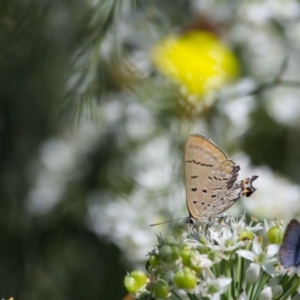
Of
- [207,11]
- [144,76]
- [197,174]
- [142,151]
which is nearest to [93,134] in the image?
[142,151]

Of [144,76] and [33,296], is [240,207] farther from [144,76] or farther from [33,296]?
[33,296]

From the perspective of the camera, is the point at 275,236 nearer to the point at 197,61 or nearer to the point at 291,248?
the point at 291,248

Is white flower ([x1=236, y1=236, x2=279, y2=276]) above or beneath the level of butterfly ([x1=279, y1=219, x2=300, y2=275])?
beneath

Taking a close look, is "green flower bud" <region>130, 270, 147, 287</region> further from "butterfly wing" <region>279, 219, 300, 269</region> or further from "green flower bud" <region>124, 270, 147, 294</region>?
"butterfly wing" <region>279, 219, 300, 269</region>

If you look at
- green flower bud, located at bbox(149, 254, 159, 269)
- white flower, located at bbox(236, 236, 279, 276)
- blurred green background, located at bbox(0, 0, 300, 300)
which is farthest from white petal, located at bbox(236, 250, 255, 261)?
blurred green background, located at bbox(0, 0, 300, 300)

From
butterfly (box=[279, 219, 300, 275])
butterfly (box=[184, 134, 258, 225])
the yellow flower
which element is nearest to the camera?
butterfly (box=[279, 219, 300, 275])

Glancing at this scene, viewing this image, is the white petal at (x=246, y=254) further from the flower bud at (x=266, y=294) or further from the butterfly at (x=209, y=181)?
the butterfly at (x=209, y=181)

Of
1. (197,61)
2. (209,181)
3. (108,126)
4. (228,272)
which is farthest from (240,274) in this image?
(108,126)
